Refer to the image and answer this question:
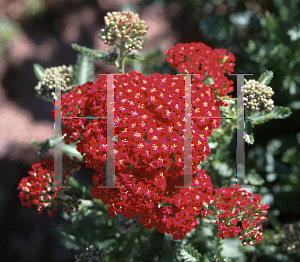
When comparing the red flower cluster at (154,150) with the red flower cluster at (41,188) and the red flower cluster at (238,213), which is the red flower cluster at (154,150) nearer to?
the red flower cluster at (238,213)

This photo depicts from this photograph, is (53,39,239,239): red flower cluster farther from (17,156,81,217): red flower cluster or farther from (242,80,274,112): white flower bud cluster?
(17,156,81,217): red flower cluster

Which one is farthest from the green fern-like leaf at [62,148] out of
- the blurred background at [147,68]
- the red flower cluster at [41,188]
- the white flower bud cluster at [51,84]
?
the blurred background at [147,68]

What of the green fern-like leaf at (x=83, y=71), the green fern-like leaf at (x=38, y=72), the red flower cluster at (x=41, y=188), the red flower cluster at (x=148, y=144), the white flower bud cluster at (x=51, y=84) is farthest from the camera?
the green fern-like leaf at (x=83, y=71)

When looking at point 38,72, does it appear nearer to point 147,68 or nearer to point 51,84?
point 51,84

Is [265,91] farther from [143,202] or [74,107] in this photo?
[74,107]

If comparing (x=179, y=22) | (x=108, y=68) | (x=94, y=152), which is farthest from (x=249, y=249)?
(x=179, y=22)

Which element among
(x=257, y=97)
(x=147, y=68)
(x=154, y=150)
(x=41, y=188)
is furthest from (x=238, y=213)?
(x=147, y=68)
